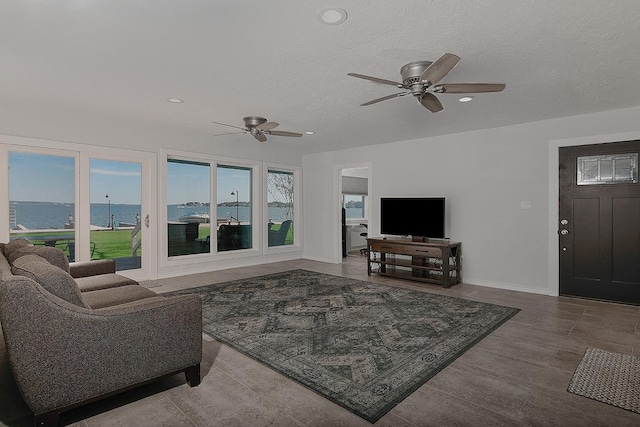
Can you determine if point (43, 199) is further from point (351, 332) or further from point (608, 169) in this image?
point (608, 169)

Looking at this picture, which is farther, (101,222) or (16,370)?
(101,222)

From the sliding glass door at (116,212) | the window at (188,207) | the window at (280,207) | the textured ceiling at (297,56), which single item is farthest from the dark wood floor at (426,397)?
the window at (280,207)

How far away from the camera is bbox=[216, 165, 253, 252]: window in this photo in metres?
6.94

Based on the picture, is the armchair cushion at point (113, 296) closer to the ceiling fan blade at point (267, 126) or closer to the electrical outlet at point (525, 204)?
the ceiling fan blade at point (267, 126)

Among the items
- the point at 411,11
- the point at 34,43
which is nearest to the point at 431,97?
the point at 411,11

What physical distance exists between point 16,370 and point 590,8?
3903 millimetres

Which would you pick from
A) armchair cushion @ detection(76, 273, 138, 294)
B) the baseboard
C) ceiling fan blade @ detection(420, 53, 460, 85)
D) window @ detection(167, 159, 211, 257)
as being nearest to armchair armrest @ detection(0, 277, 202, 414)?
armchair cushion @ detection(76, 273, 138, 294)

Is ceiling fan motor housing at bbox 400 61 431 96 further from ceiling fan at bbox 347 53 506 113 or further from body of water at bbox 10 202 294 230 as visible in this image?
body of water at bbox 10 202 294 230

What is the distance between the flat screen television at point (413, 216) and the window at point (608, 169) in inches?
73.9

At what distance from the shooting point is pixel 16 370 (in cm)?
178

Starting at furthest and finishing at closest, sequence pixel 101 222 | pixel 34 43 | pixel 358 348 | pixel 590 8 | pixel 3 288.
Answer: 1. pixel 101 222
2. pixel 358 348
3. pixel 34 43
4. pixel 590 8
5. pixel 3 288

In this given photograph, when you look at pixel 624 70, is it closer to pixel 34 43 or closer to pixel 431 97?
pixel 431 97

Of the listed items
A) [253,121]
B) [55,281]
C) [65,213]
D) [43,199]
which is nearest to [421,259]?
[253,121]

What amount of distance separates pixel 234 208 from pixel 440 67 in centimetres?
547
